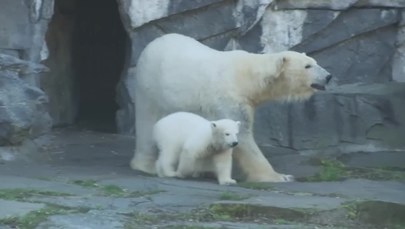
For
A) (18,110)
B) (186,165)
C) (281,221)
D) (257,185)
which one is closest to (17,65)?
(18,110)

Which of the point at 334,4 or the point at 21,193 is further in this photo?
the point at 334,4

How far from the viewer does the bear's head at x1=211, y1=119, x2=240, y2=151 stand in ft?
28.1

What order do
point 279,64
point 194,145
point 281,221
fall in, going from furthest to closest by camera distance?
point 279,64, point 194,145, point 281,221

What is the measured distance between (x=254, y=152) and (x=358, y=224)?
205cm

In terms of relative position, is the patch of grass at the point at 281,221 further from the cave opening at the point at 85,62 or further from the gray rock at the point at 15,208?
the cave opening at the point at 85,62

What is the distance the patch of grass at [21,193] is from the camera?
24.5 ft

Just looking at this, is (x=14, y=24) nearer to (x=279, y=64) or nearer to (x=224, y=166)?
(x=279, y=64)

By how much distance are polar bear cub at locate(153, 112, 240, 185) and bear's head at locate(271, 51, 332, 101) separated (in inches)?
33.9

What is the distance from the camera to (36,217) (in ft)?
22.3

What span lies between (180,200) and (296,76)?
2.27m

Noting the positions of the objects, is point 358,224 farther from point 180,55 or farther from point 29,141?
point 29,141

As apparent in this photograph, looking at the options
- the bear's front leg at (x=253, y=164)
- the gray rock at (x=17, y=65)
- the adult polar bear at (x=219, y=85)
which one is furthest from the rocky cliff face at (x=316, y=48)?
the bear's front leg at (x=253, y=164)

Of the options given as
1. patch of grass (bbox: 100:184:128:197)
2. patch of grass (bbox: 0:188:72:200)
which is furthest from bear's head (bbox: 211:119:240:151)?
patch of grass (bbox: 0:188:72:200)

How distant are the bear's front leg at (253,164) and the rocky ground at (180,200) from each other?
0.25 m
